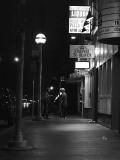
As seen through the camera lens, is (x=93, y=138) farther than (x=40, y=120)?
No

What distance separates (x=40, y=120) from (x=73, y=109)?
1768 centimetres

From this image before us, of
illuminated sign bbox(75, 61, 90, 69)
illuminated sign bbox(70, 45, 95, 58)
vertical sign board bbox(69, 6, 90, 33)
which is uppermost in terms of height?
vertical sign board bbox(69, 6, 90, 33)

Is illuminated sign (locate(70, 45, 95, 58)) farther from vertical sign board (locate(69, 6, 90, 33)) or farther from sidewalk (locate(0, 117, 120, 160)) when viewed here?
sidewalk (locate(0, 117, 120, 160))

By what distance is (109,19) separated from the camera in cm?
1697

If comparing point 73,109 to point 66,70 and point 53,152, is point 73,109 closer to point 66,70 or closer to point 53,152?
point 66,70

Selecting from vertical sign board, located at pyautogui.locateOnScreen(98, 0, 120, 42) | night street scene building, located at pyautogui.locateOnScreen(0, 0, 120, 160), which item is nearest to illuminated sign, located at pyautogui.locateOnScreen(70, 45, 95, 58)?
night street scene building, located at pyautogui.locateOnScreen(0, 0, 120, 160)

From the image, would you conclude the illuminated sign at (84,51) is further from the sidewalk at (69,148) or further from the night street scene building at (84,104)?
the sidewalk at (69,148)

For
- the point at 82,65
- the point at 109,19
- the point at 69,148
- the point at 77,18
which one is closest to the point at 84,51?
the point at 77,18

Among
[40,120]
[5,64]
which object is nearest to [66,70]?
[5,64]

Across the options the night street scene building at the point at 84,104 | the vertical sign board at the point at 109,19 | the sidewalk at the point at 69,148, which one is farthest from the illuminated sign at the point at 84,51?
the vertical sign board at the point at 109,19

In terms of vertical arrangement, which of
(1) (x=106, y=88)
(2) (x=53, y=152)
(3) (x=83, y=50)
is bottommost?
(2) (x=53, y=152)

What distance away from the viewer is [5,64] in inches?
3300

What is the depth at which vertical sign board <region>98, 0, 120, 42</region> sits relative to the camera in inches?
659

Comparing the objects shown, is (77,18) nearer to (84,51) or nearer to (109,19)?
(84,51)
